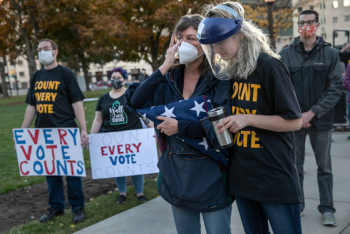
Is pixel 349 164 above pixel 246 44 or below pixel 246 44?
below

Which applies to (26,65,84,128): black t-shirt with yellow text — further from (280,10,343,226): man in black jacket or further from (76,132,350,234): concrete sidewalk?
(280,10,343,226): man in black jacket

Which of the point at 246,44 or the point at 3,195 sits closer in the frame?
the point at 246,44

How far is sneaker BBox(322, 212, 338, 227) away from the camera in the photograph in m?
3.55

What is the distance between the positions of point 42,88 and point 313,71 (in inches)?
124

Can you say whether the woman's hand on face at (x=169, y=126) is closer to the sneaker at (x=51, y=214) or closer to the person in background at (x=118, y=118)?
the person in background at (x=118, y=118)

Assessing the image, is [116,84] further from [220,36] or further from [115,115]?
[220,36]

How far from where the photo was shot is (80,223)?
4.24 meters

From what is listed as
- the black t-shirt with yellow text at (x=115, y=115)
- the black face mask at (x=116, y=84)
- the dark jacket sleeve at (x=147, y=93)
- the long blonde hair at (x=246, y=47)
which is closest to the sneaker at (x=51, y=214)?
the black t-shirt with yellow text at (x=115, y=115)

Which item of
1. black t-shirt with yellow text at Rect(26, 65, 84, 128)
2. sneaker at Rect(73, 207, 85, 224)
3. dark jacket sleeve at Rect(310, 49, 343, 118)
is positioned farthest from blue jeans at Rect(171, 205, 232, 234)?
black t-shirt with yellow text at Rect(26, 65, 84, 128)

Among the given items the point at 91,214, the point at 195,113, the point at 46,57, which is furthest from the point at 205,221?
the point at 46,57

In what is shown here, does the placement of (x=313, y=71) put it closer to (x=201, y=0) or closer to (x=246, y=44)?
(x=246, y=44)

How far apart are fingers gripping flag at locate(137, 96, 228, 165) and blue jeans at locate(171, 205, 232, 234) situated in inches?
13.3

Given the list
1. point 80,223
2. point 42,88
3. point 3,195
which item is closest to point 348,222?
point 80,223

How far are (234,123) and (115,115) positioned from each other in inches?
127
